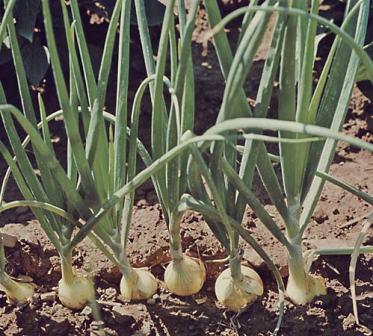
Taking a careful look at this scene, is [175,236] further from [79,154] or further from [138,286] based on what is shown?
[79,154]

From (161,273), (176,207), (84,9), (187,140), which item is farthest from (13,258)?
(84,9)

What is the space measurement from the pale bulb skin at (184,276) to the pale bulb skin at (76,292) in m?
0.16

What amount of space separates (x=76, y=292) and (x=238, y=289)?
32cm

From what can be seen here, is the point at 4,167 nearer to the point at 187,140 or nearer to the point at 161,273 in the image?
the point at 161,273

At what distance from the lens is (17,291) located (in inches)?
62.2

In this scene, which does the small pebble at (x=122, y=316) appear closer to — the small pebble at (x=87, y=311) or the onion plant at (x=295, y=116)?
the small pebble at (x=87, y=311)

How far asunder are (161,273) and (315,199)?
417 mm

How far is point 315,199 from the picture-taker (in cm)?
143

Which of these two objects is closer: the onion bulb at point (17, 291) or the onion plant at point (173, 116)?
the onion plant at point (173, 116)

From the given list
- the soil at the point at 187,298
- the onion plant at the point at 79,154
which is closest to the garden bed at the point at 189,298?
the soil at the point at 187,298

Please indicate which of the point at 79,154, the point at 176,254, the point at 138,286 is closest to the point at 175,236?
the point at 176,254

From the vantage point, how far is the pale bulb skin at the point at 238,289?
59.2 inches

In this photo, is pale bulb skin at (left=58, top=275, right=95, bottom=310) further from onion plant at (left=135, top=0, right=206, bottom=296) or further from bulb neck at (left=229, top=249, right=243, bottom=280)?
bulb neck at (left=229, top=249, right=243, bottom=280)

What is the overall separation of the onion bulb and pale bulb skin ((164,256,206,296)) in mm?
284
